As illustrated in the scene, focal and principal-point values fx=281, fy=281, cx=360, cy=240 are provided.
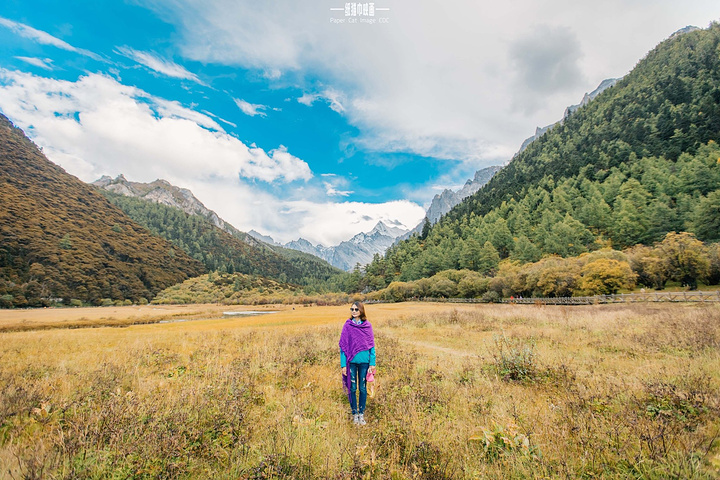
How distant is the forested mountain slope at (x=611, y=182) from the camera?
Answer: 75188 mm

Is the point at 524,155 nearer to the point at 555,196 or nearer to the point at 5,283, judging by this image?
Result: the point at 555,196

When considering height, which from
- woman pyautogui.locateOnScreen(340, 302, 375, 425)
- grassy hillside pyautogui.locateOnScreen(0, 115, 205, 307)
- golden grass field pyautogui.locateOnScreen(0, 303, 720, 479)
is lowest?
golden grass field pyautogui.locateOnScreen(0, 303, 720, 479)

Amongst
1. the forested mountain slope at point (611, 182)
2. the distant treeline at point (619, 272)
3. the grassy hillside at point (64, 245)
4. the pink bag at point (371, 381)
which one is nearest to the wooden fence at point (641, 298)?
the distant treeline at point (619, 272)

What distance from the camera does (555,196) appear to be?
104 m

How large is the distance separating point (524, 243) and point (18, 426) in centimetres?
10295

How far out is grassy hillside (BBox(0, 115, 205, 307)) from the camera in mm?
93812

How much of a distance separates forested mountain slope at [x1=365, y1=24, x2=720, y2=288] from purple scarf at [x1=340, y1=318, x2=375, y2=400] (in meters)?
90.2

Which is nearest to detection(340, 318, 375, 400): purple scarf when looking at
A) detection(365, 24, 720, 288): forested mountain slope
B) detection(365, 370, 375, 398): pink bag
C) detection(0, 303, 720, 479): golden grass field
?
detection(365, 370, 375, 398): pink bag

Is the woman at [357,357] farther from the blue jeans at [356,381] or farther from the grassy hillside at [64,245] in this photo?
the grassy hillside at [64,245]

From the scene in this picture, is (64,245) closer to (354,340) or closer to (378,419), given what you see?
(354,340)

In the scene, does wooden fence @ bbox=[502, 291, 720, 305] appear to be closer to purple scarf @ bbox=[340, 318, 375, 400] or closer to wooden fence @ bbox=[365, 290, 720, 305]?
wooden fence @ bbox=[365, 290, 720, 305]

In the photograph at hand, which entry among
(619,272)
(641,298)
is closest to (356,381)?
(641,298)

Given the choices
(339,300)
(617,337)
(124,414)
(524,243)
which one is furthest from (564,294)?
(339,300)

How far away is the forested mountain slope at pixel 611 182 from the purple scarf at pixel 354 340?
296 ft
